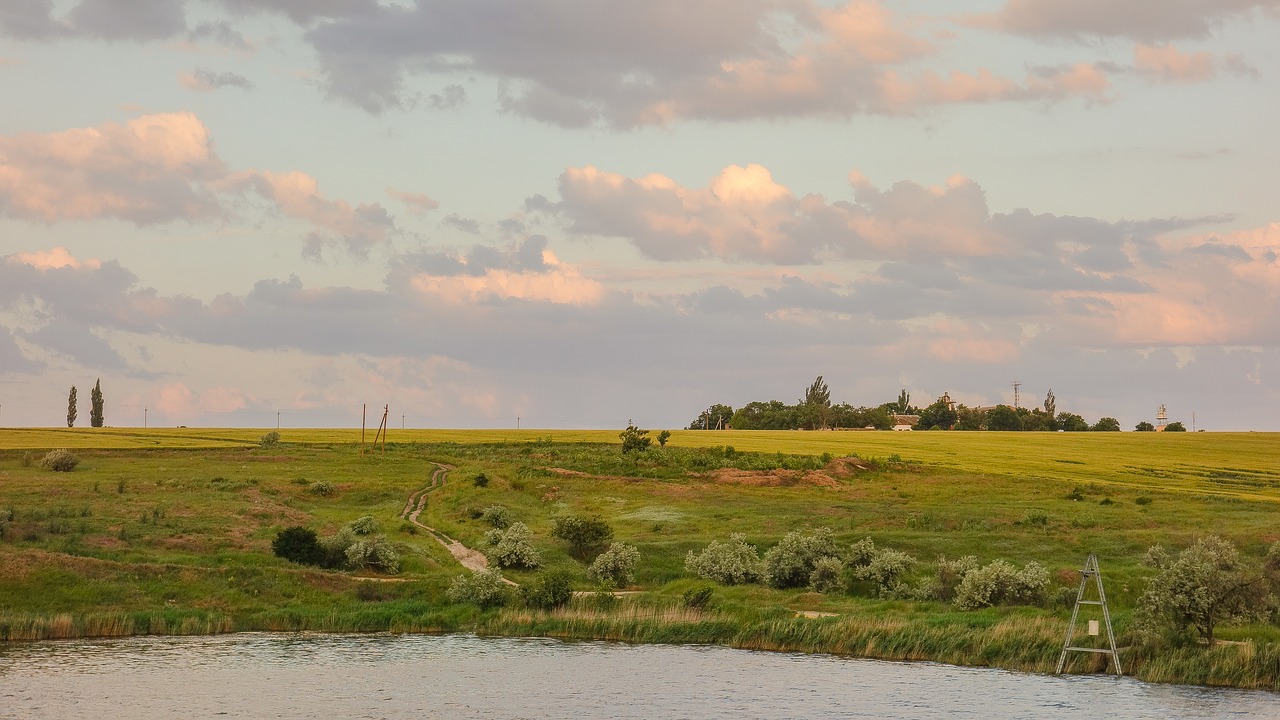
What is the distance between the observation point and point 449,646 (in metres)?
57.5

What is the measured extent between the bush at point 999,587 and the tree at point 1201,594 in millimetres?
10424

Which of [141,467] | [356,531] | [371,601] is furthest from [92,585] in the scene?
[141,467]

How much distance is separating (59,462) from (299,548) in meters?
51.1

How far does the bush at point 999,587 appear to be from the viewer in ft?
193

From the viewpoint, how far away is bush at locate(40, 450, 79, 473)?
111688mm

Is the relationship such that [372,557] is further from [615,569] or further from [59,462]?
[59,462]

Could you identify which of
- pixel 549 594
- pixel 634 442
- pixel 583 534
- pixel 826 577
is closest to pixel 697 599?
pixel 549 594

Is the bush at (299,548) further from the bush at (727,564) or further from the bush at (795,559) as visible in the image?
the bush at (795,559)

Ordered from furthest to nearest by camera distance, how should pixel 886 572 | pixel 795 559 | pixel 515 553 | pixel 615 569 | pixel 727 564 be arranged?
1. pixel 515 553
2. pixel 615 569
3. pixel 727 564
4. pixel 795 559
5. pixel 886 572

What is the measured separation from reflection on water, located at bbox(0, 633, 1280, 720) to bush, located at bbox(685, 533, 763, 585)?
12.4 m

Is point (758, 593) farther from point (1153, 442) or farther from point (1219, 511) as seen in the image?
point (1153, 442)

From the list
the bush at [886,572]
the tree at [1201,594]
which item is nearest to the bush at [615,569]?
the bush at [886,572]

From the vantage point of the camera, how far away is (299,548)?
72.0m

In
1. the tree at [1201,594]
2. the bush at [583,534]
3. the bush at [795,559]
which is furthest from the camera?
the bush at [583,534]
